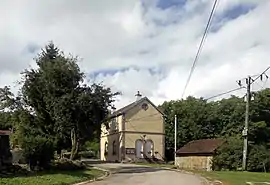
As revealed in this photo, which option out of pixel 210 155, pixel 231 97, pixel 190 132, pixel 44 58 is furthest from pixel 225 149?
pixel 231 97

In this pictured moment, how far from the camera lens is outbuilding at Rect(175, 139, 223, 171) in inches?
1954

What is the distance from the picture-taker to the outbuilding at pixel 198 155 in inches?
1954

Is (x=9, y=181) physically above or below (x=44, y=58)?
below

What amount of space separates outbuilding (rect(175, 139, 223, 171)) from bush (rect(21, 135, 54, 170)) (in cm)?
2103

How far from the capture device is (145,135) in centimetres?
6225

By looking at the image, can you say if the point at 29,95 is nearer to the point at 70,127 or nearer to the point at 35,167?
the point at 70,127

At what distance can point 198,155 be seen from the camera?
170 feet

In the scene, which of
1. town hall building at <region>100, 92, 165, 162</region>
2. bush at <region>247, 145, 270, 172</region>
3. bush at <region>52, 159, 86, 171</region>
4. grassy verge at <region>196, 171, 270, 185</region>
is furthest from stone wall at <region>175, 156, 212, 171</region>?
bush at <region>52, 159, 86, 171</region>

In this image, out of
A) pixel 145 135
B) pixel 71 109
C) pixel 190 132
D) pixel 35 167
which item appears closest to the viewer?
pixel 35 167

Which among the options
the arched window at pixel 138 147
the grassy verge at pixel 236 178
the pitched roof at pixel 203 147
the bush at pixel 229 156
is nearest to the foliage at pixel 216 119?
the pitched roof at pixel 203 147

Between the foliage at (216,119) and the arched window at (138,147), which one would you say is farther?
the foliage at (216,119)

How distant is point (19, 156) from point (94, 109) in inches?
291

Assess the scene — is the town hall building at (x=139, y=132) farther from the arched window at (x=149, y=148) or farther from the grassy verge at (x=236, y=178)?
the grassy verge at (x=236, y=178)

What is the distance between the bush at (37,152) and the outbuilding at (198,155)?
2103 centimetres
